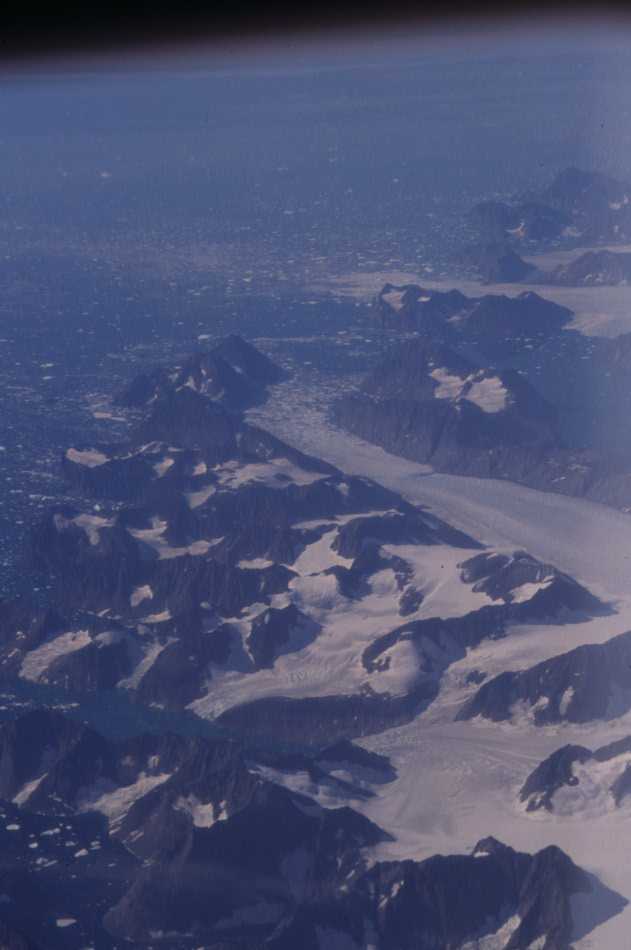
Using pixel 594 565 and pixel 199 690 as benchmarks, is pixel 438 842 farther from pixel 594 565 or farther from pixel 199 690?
pixel 594 565

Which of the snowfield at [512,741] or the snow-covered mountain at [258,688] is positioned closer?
the snow-covered mountain at [258,688]

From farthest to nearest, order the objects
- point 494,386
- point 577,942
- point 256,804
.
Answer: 1. point 494,386
2. point 256,804
3. point 577,942

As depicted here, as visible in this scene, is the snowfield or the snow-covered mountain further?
the snowfield

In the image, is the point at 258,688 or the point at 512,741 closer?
the point at 512,741

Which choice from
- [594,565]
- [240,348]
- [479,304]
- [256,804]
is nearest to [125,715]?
[256,804]

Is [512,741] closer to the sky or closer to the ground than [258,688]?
closer to the sky

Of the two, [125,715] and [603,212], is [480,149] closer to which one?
[603,212]

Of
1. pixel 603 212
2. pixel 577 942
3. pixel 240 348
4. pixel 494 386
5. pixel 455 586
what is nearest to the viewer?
pixel 577 942

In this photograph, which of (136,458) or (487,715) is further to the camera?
(136,458)

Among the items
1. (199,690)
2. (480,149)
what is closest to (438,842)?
(199,690)
